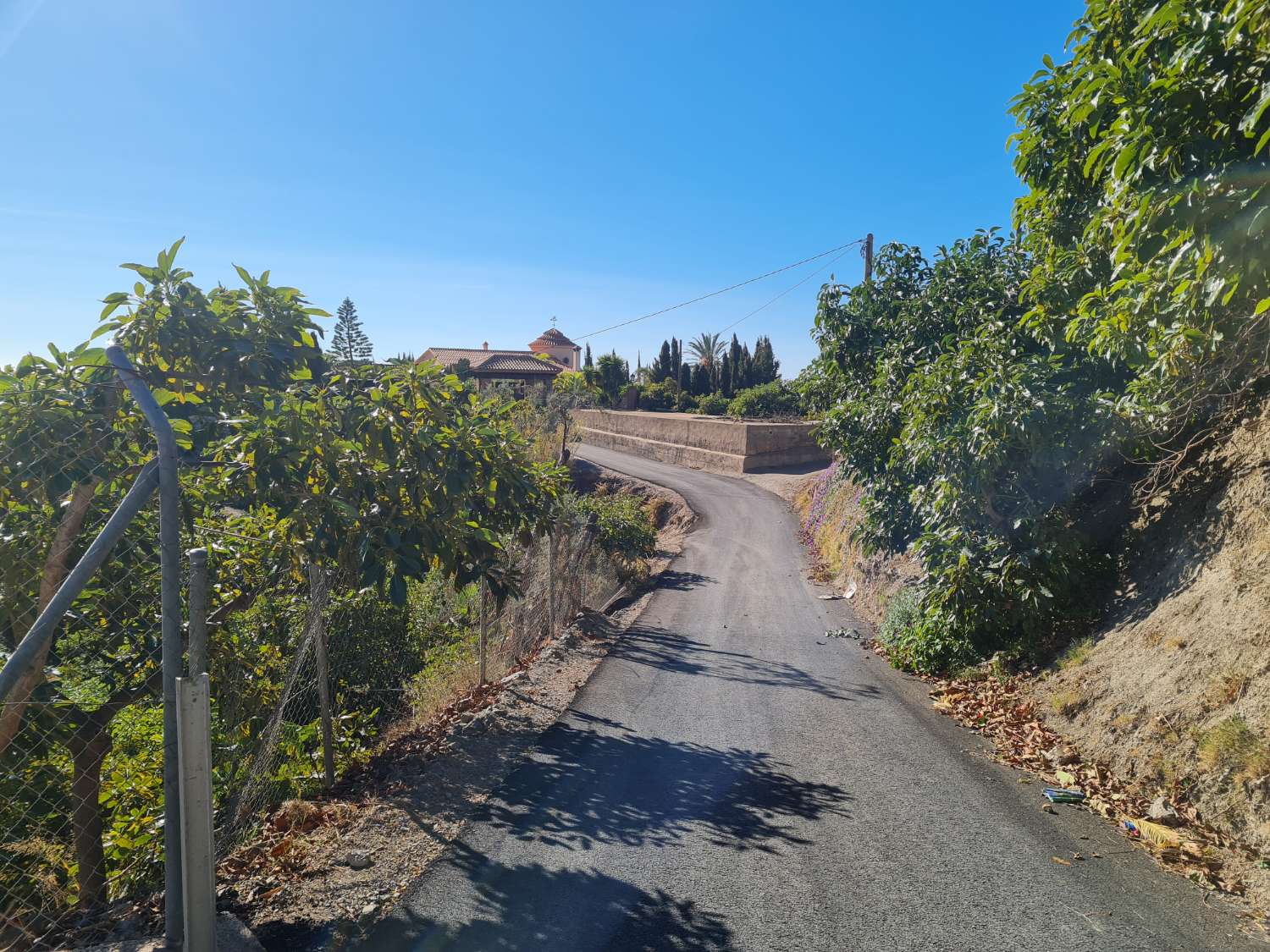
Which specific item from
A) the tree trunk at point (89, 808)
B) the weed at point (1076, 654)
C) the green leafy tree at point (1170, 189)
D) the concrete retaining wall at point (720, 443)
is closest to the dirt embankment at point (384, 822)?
the tree trunk at point (89, 808)

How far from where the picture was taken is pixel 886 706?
287 inches

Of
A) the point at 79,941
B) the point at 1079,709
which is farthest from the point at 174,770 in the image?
the point at 1079,709

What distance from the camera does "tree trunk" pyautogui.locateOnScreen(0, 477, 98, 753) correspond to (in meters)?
3.06

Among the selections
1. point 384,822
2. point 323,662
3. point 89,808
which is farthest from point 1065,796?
point 89,808

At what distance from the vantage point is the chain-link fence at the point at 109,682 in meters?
3.37

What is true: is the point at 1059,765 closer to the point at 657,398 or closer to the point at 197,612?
the point at 197,612

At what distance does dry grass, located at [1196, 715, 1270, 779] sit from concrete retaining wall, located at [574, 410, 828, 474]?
2402 centimetres

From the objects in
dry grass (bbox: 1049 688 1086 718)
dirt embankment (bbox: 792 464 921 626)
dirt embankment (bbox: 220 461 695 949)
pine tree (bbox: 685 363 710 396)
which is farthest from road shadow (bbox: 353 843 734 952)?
pine tree (bbox: 685 363 710 396)

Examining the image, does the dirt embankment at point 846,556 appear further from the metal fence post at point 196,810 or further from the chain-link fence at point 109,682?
the metal fence post at point 196,810

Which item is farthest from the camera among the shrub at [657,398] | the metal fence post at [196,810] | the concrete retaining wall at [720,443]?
the shrub at [657,398]

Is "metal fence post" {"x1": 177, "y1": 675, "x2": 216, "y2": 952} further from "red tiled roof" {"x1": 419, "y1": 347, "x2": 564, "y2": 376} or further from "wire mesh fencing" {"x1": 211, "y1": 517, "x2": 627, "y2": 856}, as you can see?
"red tiled roof" {"x1": 419, "y1": 347, "x2": 564, "y2": 376}

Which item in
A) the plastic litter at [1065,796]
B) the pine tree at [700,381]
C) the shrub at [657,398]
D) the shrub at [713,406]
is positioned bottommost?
the plastic litter at [1065,796]

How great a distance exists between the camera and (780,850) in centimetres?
442

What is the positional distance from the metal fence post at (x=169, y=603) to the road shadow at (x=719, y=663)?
6.11m
